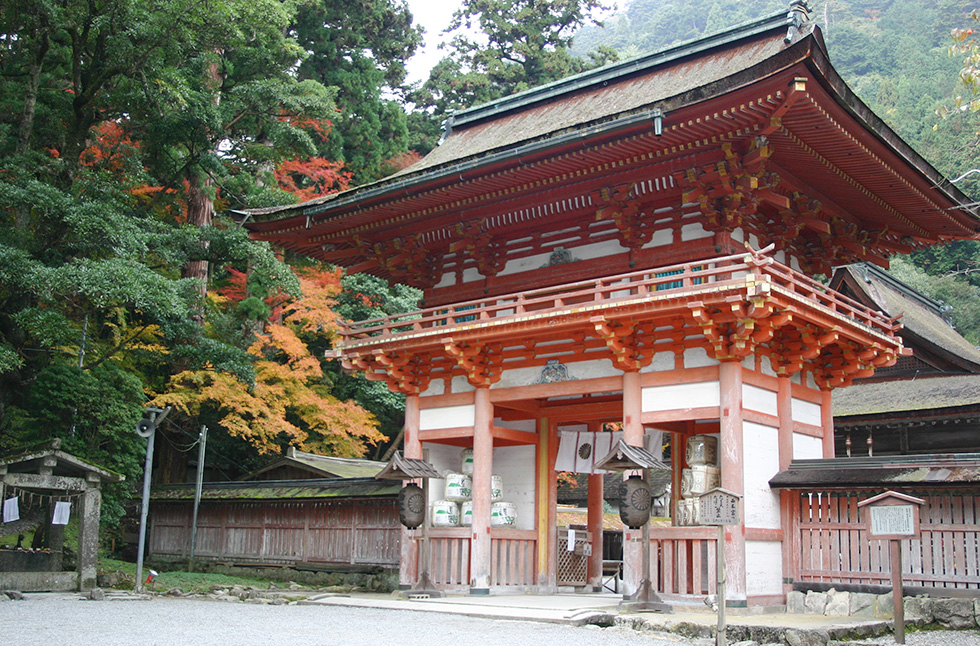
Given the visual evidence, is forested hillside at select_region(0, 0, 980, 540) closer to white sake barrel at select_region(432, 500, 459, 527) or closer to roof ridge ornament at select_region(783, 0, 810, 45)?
roof ridge ornament at select_region(783, 0, 810, 45)

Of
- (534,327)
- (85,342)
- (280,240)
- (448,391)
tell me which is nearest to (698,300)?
(534,327)

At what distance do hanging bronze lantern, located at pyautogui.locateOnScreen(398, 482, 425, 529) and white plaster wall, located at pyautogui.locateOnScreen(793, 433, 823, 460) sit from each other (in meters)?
5.55

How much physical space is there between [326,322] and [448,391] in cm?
932

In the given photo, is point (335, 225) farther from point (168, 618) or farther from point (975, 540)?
point (975, 540)

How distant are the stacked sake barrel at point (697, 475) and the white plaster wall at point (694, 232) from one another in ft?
9.31

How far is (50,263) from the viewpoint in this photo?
15.9 m

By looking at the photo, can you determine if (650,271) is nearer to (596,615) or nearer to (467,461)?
(596,615)

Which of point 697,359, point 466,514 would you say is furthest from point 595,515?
point 697,359

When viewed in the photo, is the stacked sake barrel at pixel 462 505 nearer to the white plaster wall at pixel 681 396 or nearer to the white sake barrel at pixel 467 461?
the white sake barrel at pixel 467 461

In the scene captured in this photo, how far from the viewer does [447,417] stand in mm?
14289

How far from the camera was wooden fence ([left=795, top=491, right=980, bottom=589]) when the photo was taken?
1019 centimetres

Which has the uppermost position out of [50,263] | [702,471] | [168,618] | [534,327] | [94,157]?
[94,157]

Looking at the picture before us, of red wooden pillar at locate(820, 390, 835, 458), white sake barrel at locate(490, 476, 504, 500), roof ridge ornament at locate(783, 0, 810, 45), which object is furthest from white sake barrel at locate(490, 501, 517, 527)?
roof ridge ornament at locate(783, 0, 810, 45)

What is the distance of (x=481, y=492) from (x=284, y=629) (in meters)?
4.93
